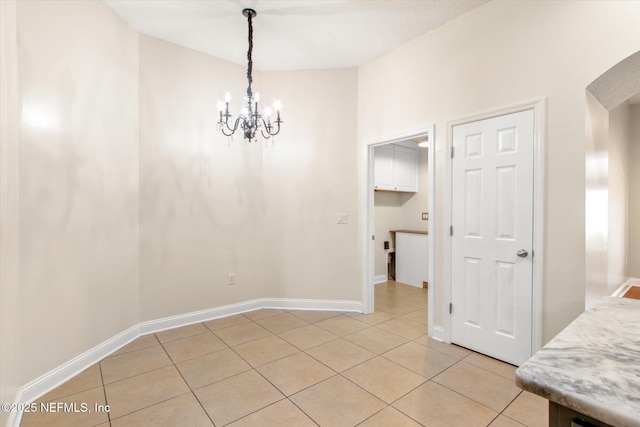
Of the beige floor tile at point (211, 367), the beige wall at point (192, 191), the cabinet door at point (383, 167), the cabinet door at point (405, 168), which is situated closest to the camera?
the beige floor tile at point (211, 367)

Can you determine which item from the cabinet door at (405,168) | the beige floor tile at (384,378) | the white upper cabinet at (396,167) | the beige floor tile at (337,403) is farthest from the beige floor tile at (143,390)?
the cabinet door at (405,168)

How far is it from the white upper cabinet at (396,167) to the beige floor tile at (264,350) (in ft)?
9.72

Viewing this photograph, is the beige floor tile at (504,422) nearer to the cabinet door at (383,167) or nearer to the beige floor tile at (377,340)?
the beige floor tile at (377,340)

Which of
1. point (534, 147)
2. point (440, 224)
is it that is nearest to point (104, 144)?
point (440, 224)

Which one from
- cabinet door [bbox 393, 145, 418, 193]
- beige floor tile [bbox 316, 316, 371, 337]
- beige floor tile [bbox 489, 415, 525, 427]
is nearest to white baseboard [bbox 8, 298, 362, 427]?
beige floor tile [bbox 316, 316, 371, 337]

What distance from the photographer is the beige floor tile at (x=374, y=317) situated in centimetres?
343

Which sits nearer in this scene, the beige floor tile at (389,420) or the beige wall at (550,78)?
the beige floor tile at (389,420)

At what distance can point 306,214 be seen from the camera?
3818mm

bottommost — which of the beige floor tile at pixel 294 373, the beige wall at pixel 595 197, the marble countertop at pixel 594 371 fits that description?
the beige floor tile at pixel 294 373

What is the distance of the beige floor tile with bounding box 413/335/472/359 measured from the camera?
263 cm

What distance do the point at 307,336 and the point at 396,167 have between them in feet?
11.0

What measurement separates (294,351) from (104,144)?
98.9 inches

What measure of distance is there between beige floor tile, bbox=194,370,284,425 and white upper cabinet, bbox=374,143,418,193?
350cm

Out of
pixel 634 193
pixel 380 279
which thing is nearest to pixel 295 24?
pixel 380 279
